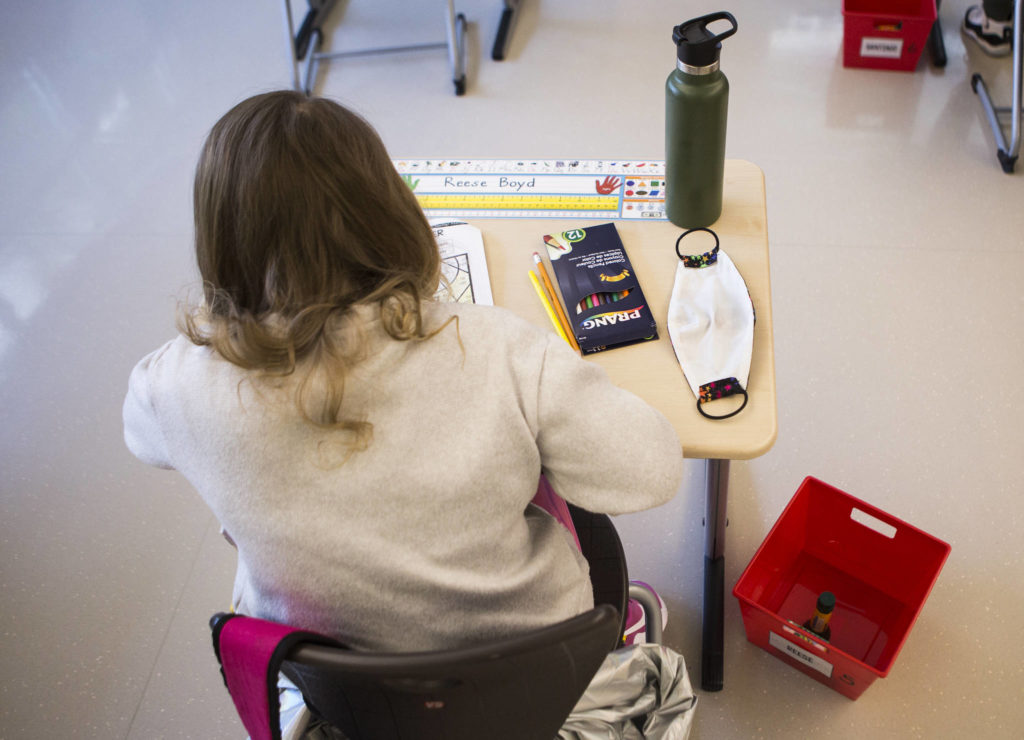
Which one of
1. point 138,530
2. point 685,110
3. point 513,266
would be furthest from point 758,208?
point 138,530

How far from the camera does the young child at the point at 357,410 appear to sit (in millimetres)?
811

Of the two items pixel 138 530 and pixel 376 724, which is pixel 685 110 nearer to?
pixel 376 724

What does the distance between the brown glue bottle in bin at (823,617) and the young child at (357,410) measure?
0.65 metres

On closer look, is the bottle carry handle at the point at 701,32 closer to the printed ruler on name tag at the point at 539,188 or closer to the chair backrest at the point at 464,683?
the printed ruler on name tag at the point at 539,188

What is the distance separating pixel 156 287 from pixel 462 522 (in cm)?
181

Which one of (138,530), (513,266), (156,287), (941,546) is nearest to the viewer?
(513,266)

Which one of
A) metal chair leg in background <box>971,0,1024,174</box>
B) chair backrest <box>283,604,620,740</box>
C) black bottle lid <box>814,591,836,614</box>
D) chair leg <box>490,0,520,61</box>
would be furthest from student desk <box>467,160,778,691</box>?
chair leg <box>490,0,520,61</box>

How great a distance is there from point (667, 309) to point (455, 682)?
0.63m

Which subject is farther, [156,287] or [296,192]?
[156,287]

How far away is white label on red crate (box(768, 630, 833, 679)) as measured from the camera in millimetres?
1458

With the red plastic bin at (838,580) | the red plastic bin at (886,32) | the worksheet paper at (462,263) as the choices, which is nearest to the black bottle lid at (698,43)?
the worksheet paper at (462,263)

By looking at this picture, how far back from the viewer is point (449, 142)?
8.53ft

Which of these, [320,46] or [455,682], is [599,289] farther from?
[320,46]

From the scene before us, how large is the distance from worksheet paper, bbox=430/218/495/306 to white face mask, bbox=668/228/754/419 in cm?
27
